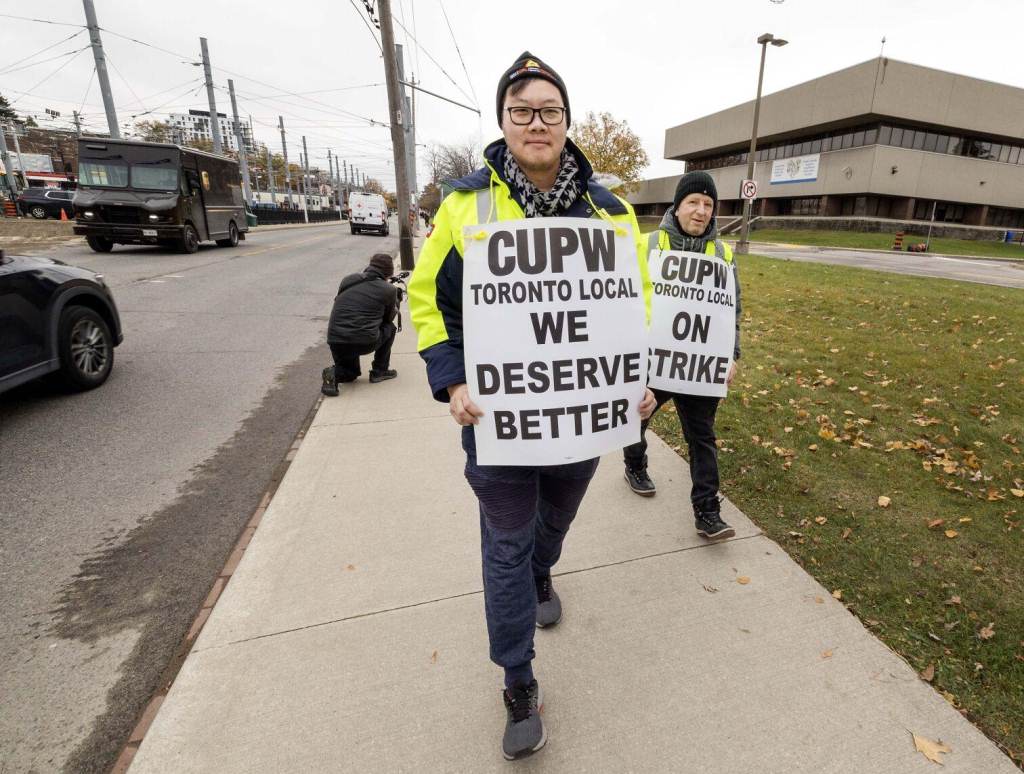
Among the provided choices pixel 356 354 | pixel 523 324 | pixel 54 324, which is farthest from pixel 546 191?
pixel 54 324

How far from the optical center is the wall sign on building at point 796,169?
138ft

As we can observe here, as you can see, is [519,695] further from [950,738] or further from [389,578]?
[950,738]

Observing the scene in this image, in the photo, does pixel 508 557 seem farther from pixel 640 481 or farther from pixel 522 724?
pixel 640 481

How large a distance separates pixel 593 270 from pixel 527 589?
108 centimetres

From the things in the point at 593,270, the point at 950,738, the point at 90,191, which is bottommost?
the point at 950,738

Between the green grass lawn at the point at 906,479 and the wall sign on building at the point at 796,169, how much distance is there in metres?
40.9

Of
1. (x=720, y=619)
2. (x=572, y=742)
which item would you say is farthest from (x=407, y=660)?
(x=720, y=619)

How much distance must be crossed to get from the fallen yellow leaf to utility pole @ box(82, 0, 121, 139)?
25.5m

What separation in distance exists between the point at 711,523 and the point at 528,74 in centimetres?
244

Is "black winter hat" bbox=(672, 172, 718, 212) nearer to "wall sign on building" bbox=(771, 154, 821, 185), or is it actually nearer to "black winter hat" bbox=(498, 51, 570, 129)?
"black winter hat" bbox=(498, 51, 570, 129)

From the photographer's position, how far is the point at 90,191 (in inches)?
578

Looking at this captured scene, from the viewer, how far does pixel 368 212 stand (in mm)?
32750

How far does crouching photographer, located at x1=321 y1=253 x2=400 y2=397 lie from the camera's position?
519cm

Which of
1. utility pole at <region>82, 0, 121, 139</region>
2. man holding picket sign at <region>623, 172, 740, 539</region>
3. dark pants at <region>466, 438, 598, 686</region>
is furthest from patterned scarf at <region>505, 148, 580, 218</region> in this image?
utility pole at <region>82, 0, 121, 139</region>
